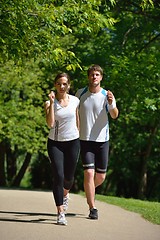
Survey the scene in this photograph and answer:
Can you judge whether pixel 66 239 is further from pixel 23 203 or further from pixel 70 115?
pixel 23 203

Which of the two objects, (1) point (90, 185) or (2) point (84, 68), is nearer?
(1) point (90, 185)

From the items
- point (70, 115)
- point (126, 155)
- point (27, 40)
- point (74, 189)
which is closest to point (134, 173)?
point (126, 155)

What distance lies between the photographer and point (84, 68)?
62.2 feet

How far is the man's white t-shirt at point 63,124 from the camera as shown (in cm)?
736

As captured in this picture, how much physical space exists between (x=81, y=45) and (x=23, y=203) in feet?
54.2

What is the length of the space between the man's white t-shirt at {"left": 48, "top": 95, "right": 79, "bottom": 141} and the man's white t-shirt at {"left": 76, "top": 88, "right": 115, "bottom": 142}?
29 cm

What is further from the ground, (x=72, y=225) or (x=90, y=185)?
(x=90, y=185)

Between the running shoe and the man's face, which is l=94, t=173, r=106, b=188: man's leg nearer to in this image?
the running shoe

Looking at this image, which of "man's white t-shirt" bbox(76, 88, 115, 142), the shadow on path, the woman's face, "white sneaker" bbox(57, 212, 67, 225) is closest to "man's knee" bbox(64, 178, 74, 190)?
the shadow on path

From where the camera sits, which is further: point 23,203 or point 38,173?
point 38,173

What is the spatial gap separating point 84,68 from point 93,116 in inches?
448

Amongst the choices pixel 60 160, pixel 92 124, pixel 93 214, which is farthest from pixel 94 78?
pixel 93 214

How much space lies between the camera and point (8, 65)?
25656 millimetres

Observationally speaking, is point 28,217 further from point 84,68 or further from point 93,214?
point 84,68
